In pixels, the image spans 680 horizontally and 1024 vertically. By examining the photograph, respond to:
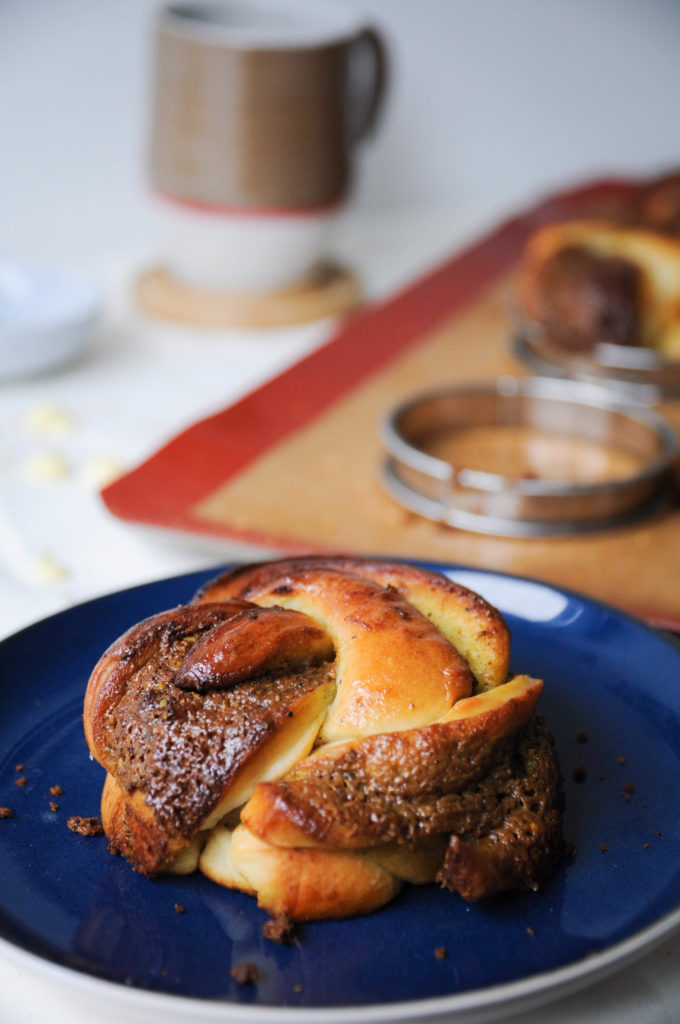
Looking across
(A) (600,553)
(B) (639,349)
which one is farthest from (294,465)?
(B) (639,349)

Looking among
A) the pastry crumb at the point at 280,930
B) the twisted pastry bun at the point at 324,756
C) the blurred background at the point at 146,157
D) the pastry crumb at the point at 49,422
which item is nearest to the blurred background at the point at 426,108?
the blurred background at the point at 146,157

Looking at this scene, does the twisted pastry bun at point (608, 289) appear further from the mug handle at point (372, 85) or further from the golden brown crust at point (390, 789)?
the golden brown crust at point (390, 789)

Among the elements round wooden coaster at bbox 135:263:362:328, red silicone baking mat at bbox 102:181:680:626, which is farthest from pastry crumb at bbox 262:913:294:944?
round wooden coaster at bbox 135:263:362:328

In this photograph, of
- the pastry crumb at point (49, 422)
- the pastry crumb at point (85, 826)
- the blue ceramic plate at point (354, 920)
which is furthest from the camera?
the pastry crumb at point (49, 422)

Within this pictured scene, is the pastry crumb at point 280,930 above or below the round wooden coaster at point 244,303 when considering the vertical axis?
above

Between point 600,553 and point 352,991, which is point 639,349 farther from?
point 352,991

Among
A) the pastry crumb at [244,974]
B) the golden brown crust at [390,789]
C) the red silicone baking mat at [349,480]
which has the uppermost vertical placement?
the golden brown crust at [390,789]
